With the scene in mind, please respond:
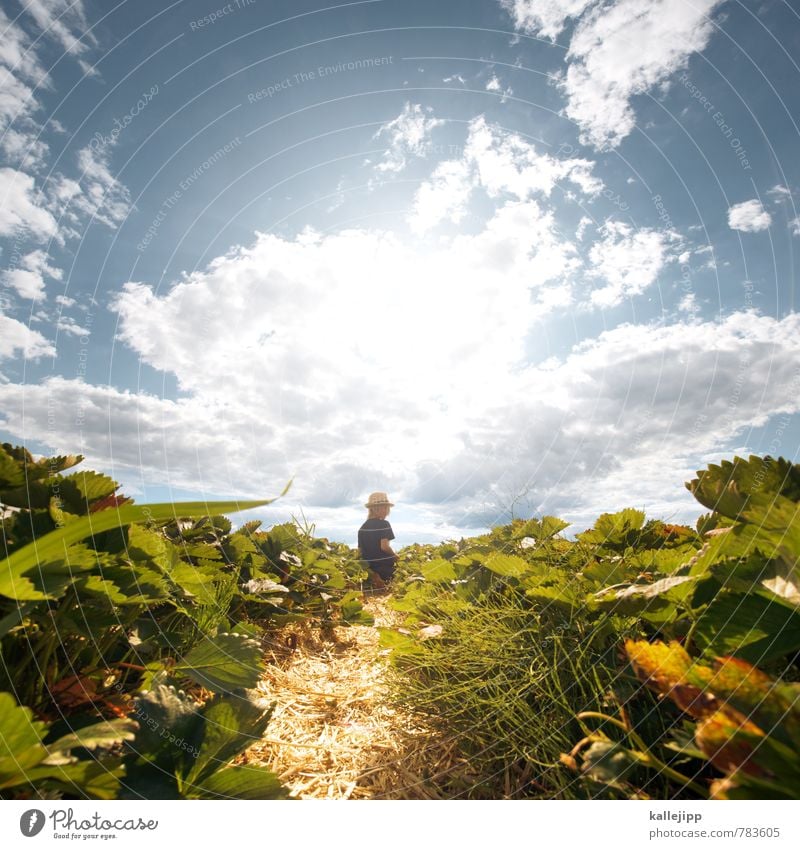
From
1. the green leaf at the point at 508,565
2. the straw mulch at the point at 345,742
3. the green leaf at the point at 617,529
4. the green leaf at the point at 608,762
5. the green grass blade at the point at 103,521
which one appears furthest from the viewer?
the green leaf at the point at 617,529

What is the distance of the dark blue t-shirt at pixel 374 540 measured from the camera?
948cm

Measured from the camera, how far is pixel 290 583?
13.6ft

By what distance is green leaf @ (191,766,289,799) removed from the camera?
1.14 meters

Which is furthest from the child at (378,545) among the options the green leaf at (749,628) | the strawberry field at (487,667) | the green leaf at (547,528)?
the green leaf at (749,628)

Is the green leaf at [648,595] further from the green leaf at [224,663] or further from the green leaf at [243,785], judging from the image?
the green leaf at [224,663]

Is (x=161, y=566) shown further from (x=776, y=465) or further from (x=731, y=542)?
(x=776, y=465)

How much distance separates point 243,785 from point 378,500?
380 inches

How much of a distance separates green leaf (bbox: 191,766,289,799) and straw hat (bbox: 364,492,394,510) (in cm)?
951

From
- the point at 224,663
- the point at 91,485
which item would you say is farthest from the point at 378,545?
the point at 91,485

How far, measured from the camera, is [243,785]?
115cm

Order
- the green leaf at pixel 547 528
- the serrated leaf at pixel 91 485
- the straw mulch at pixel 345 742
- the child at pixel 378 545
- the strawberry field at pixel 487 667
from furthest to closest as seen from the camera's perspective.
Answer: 1. the child at pixel 378 545
2. the green leaf at pixel 547 528
3. the straw mulch at pixel 345 742
4. the serrated leaf at pixel 91 485
5. the strawberry field at pixel 487 667

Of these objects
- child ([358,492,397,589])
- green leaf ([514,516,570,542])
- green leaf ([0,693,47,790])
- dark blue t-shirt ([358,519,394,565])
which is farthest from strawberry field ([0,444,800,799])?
dark blue t-shirt ([358,519,394,565])

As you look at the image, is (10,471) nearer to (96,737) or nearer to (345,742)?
(96,737)
